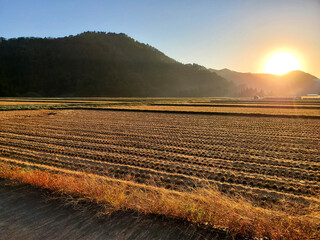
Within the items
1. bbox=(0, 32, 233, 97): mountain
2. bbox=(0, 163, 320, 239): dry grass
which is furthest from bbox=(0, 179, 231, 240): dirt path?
bbox=(0, 32, 233, 97): mountain

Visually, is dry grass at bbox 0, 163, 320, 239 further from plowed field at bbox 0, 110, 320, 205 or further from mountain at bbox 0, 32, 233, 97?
mountain at bbox 0, 32, 233, 97

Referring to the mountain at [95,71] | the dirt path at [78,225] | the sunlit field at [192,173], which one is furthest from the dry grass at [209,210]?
the mountain at [95,71]

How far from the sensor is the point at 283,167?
8.09 metres

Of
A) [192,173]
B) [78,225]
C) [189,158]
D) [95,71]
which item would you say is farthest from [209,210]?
[95,71]

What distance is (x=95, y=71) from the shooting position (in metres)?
158

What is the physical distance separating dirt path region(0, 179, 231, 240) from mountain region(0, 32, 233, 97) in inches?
5498

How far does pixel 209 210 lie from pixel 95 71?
165756 millimetres

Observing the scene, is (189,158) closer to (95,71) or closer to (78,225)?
(78,225)

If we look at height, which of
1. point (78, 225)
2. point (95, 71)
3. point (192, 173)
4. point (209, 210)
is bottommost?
point (192, 173)

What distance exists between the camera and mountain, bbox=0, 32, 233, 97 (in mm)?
144625

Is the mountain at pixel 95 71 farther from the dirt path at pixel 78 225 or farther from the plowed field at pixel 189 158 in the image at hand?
the dirt path at pixel 78 225

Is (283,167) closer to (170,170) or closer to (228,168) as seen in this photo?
(228,168)

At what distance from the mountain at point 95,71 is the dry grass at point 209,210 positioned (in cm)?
13916

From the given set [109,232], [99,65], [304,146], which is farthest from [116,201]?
[99,65]
